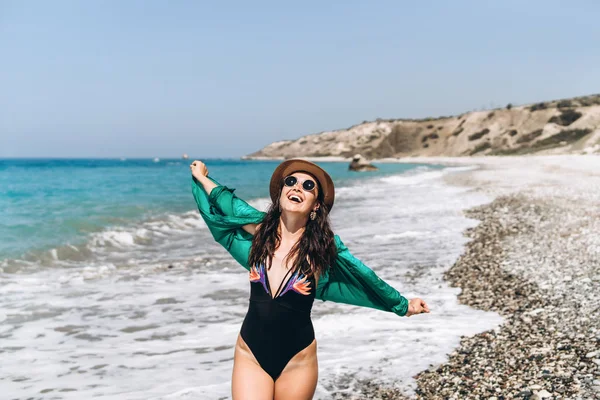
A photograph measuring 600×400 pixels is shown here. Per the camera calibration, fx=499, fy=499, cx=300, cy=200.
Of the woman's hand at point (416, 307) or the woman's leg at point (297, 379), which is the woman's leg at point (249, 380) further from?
the woman's hand at point (416, 307)

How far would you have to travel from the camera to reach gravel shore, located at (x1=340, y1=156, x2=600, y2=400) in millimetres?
4930

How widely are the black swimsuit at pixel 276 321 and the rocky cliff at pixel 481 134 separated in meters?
68.0

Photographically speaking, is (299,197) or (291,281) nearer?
(291,281)

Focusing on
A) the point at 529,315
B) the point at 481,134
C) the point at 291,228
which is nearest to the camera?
the point at 291,228

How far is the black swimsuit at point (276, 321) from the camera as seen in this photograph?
2.95 meters

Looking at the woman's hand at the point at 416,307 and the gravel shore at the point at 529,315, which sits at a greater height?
the woman's hand at the point at 416,307

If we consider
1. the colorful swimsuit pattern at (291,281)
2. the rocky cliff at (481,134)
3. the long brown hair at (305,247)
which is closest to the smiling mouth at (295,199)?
the long brown hair at (305,247)

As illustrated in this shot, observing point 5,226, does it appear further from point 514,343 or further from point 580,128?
point 580,128

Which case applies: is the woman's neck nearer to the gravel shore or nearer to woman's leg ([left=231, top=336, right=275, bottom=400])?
woman's leg ([left=231, top=336, right=275, bottom=400])

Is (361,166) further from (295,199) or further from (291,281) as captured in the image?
(291,281)

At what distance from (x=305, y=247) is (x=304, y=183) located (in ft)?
1.37

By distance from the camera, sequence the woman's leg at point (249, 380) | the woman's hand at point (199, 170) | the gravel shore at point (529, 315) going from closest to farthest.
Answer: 1. the woman's leg at point (249, 380)
2. the woman's hand at point (199, 170)
3. the gravel shore at point (529, 315)

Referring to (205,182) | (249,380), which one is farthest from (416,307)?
(205,182)

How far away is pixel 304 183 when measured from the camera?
10.4 feet
